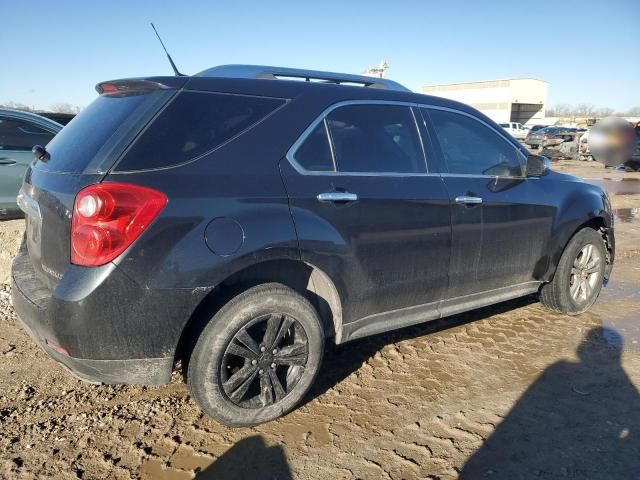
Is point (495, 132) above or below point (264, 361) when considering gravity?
above

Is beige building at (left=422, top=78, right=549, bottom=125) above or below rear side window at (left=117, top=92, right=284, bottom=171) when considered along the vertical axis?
below

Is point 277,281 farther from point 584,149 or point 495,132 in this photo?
point 584,149

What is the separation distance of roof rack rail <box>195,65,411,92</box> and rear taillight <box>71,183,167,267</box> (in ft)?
2.98

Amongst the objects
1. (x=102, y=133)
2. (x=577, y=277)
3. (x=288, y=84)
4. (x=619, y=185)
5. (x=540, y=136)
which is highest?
(x=288, y=84)

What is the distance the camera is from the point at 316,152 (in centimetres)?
289

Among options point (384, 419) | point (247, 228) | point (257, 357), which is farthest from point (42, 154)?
point (384, 419)

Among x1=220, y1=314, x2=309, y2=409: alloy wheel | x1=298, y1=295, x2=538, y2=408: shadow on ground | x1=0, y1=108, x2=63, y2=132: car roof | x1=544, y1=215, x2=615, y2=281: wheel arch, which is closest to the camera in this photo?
x1=220, y1=314, x2=309, y2=409: alloy wheel

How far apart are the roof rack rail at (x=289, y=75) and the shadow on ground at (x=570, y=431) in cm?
231

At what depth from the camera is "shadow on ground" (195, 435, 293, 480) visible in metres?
2.42

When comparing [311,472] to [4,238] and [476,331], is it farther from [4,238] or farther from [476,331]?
[4,238]

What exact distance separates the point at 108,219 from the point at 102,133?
57cm

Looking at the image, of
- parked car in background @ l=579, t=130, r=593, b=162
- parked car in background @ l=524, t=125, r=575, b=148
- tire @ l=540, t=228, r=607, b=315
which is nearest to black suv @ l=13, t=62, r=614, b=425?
tire @ l=540, t=228, r=607, b=315

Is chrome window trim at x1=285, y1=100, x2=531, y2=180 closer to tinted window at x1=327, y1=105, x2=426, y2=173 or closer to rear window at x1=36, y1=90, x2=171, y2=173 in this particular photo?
tinted window at x1=327, y1=105, x2=426, y2=173

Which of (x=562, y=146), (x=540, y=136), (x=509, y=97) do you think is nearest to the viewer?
(x=562, y=146)
